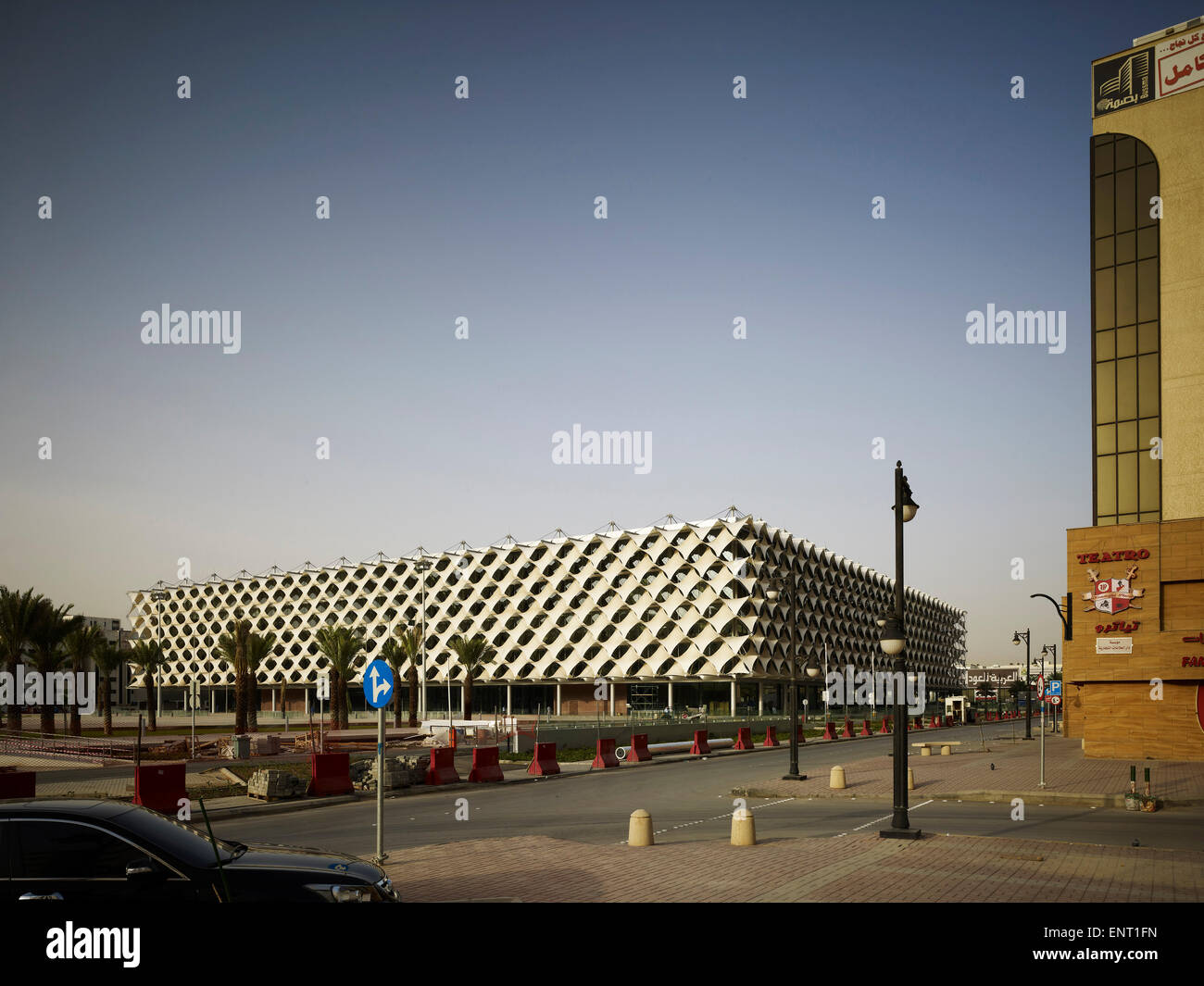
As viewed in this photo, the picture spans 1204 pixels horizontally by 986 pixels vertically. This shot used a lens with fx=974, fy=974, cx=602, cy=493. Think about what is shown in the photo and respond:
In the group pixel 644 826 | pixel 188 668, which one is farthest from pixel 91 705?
pixel 644 826

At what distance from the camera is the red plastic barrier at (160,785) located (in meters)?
18.4

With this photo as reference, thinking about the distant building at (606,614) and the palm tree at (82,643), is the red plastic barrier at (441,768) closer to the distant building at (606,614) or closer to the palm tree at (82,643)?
the palm tree at (82,643)

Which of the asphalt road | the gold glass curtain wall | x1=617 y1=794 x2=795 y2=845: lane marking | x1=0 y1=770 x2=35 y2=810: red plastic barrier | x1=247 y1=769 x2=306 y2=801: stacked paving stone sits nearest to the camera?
the asphalt road

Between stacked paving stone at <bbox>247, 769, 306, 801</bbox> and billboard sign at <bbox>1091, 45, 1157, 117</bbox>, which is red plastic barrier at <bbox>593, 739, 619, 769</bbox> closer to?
stacked paving stone at <bbox>247, 769, 306, 801</bbox>

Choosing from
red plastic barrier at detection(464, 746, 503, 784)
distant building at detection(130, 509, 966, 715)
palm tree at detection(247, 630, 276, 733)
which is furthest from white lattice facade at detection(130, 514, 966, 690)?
red plastic barrier at detection(464, 746, 503, 784)

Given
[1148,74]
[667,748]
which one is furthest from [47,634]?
[1148,74]

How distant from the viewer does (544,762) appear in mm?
29234

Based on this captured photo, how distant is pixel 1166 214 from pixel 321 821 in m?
36.1

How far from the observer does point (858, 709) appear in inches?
4515

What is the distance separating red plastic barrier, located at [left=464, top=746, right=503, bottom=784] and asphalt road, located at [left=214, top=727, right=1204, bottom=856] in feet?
3.07

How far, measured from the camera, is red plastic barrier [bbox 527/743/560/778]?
2894cm

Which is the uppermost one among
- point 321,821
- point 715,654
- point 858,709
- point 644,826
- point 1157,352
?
point 1157,352

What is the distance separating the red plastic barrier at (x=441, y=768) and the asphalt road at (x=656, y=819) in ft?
2.87
